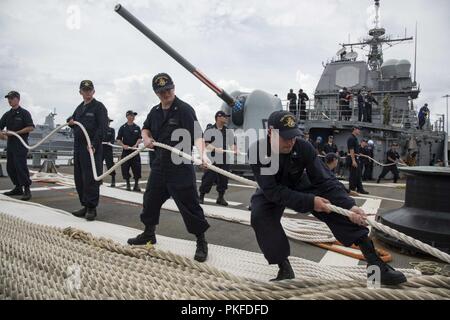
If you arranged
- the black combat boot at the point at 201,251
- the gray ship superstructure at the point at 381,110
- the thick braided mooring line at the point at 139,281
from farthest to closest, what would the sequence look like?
the gray ship superstructure at the point at 381,110
the black combat boot at the point at 201,251
the thick braided mooring line at the point at 139,281

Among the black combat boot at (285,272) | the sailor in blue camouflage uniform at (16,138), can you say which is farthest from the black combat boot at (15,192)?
the black combat boot at (285,272)

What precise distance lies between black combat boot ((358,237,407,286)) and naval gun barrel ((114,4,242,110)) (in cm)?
571

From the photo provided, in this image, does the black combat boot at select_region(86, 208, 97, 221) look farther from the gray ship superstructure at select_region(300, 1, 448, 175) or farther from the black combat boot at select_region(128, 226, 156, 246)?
the gray ship superstructure at select_region(300, 1, 448, 175)

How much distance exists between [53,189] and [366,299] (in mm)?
6089

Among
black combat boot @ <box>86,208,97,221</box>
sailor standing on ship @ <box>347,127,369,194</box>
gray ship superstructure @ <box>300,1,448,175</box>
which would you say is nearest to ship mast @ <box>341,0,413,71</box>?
gray ship superstructure @ <box>300,1,448,175</box>

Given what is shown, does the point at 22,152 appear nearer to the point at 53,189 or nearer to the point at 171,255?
the point at 53,189

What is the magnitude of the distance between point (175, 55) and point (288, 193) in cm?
603

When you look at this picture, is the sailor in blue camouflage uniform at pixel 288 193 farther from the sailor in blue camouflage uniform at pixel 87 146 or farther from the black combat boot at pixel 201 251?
the sailor in blue camouflage uniform at pixel 87 146

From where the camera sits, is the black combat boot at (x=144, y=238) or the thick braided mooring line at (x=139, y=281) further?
the black combat boot at (x=144, y=238)

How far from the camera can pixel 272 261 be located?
2.21 metres

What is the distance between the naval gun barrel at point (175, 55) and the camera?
633cm

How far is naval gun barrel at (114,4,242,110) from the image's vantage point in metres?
6.33

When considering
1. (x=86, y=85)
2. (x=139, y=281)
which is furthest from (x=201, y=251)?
(x=86, y=85)
